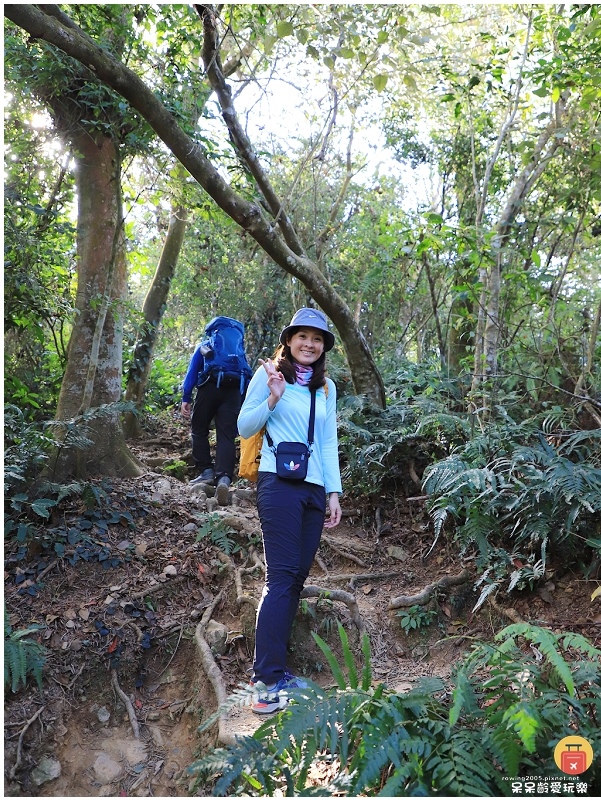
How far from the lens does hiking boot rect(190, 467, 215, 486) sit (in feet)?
24.7

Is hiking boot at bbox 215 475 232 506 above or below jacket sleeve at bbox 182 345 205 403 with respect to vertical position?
below

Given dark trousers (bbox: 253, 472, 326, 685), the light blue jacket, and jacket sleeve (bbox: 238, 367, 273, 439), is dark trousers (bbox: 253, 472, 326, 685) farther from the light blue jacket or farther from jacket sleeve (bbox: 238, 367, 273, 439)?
A: jacket sleeve (bbox: 238, 367, 273, 439)

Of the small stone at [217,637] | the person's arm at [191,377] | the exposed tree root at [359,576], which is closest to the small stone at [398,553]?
the exposed tree root at [359,576]

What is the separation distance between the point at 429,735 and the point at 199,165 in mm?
5544

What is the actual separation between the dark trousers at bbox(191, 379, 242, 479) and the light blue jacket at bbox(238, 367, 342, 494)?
3.39m

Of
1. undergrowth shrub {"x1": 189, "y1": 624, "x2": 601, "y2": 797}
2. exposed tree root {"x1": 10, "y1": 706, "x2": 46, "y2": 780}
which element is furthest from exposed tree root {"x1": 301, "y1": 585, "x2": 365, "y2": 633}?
exposed tree root {"x1": 10, "y1": 706, "x2": 46, "y2": 780}

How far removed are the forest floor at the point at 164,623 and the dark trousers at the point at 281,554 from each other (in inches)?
16.7

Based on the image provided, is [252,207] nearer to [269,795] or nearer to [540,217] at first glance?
[540,217]

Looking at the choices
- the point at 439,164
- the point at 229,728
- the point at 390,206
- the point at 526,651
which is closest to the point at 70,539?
the point at 229,728

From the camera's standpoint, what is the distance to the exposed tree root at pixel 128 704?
169 inches

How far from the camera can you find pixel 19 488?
541cm

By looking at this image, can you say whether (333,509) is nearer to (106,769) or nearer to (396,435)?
(106,769)

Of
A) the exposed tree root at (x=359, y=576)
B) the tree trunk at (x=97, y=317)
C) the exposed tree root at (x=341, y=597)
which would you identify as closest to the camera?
the exposed tree root at (x=341, y=597)

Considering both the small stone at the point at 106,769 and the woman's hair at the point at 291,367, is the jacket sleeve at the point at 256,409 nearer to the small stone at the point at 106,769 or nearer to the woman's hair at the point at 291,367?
Answer: the woman's hair at the point at 291,367
